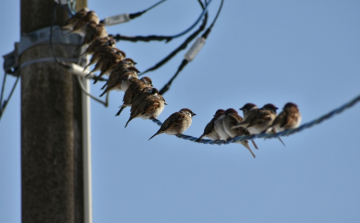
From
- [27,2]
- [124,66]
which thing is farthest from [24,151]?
[27,2]

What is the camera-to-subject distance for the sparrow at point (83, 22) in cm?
836

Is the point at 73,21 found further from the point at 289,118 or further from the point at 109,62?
the point at 289,118

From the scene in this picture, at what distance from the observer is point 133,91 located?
754 centimetres

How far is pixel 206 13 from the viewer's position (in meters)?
9.65

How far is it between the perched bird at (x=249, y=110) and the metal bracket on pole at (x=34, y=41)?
2.62m

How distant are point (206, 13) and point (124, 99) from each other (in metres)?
2.38

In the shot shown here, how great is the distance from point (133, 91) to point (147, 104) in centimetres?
32

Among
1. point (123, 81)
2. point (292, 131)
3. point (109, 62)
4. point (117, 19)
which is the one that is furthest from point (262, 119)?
point (117, 19)

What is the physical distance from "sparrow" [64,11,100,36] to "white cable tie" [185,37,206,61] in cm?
102

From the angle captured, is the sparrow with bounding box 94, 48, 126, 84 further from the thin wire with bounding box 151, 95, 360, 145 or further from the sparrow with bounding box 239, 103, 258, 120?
the sparrow with bounding box 239, 103, 258, 120

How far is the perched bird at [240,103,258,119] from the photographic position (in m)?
6.10

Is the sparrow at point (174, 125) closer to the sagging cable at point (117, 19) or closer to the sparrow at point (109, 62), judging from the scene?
the sparrow at point (109, 62)

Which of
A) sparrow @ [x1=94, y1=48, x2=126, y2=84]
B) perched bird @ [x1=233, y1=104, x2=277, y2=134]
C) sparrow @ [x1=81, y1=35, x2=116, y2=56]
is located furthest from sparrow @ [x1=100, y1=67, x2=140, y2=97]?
perched bird @ [x1=233, y1=104, x2=277, y2=134]

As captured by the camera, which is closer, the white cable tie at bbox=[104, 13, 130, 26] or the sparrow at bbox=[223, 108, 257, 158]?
the sparrow at bbox=[223, 108, 257, 158]
